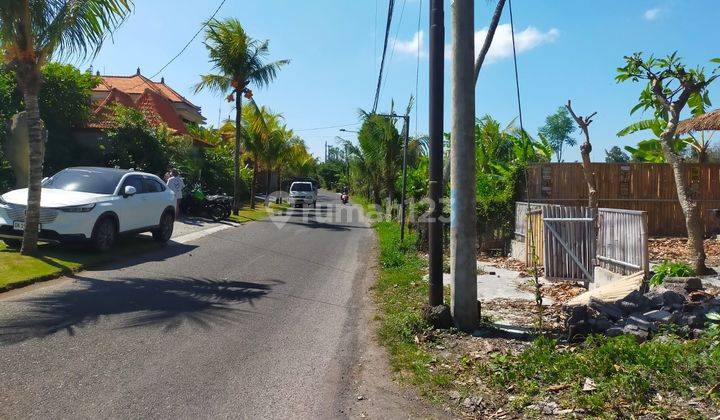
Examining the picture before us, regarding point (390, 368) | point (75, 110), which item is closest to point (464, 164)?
point (390, 368)

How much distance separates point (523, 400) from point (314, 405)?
1.68m

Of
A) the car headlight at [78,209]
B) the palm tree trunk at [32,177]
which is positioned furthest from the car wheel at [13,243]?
the car headlight at [78,209]

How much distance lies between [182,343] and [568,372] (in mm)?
3811

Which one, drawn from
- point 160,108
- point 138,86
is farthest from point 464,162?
point 138,86

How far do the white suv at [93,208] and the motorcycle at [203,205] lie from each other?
773 centimetres

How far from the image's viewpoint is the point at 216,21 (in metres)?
24.2

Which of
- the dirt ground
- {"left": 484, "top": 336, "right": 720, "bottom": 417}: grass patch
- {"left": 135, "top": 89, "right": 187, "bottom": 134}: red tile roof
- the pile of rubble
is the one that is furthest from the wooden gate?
{"left": 135, "top": 89, "right": 187, "bottom": 134}: red tile roof

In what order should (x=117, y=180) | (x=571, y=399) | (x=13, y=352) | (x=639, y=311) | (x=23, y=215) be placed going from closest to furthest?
1. (x=571, y=399)
2. (x=13, y=352)
3. (x=639, y=311)
4. (x=23, y=215)
5. (x=117, y=180)

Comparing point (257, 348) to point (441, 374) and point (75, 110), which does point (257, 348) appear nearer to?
point (441, 374)

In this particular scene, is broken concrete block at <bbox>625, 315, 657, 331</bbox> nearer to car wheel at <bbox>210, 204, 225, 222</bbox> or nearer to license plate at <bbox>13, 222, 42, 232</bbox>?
license plate at <bbox>13, 222, 42, 232</bbox>

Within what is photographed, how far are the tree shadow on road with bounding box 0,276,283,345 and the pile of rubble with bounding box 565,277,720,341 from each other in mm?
4092

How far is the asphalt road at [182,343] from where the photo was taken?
14.8 feet

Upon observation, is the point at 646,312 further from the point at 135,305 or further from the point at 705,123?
the point at 705,123

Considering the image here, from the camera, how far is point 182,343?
6.02 meters
